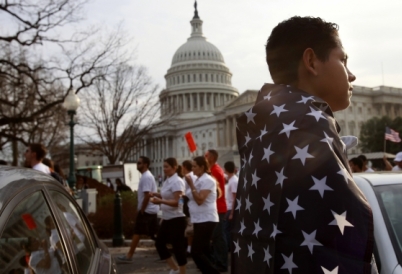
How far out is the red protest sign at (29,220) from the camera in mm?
2234

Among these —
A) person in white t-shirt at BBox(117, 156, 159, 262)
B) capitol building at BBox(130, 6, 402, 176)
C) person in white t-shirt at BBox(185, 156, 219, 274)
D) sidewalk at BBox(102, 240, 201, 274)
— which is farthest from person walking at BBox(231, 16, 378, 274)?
capitol building at BBox(130, 6, 402, 176)

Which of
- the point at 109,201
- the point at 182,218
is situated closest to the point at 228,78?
the point at 109,201

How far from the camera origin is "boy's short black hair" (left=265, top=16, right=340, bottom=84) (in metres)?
1.70

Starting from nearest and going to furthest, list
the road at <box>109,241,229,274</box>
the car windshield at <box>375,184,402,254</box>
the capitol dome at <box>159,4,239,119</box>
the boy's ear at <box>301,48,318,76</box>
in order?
the boy's ear at <box>301,48,318,76</box>
the car windshield at <box>375,184,402,254</box>
the road at <box>109,241,229,274</box>
the capitol dome at <box>159,4,239,119</box>

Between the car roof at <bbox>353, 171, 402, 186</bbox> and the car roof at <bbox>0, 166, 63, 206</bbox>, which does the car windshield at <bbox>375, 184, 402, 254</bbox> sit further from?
the car roof at <bbox>0, 166, 63, 206</bbox>

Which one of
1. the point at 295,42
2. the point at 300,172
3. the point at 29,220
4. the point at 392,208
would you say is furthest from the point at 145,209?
the point at 300,172

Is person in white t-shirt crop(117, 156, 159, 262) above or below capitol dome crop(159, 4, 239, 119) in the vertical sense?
below

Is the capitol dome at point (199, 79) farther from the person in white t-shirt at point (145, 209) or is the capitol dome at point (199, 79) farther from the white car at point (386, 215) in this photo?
the white car at point (386, 215)

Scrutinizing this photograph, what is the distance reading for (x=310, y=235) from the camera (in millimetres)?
1398

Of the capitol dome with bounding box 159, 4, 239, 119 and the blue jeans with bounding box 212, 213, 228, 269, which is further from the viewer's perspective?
the capitol dome with bounding box 159, 4, 239, 119

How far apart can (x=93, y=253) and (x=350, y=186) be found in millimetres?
2243

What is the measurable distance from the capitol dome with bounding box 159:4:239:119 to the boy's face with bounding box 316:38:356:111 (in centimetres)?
11360

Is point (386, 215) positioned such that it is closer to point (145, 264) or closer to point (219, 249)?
point (219, 249)

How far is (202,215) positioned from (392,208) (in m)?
4.17
